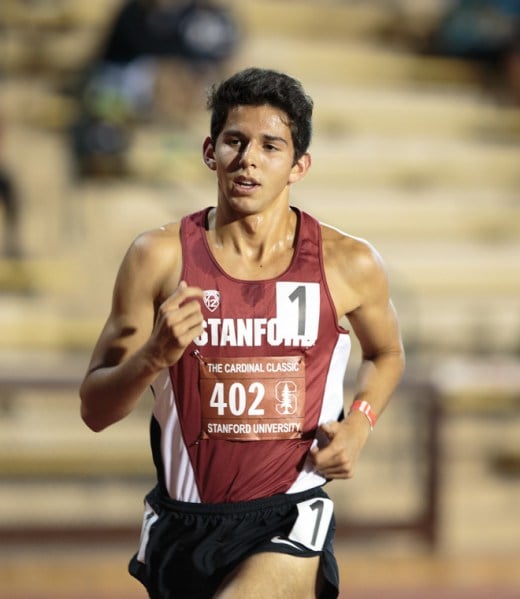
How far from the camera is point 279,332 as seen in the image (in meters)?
3.27

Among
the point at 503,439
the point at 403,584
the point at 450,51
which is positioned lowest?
the point at 403,584

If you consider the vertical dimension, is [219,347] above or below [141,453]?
above

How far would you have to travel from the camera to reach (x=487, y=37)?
11.3 meters

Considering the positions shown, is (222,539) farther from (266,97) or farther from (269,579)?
(266,97)

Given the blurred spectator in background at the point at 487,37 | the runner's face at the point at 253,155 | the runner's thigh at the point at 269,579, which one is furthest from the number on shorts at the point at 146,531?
the blurred spectator in background at the point at 487,37

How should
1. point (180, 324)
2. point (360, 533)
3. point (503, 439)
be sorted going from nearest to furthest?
point (180, 324) → point (360, 533) → point (503, 439)

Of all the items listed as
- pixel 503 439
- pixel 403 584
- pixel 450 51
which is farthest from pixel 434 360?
pixel 450 51

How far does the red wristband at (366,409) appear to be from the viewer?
11.2 feet

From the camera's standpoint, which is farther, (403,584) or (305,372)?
(403,584)

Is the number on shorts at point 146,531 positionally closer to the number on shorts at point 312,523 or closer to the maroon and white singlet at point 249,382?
the maroon and white singlet at point 249,382

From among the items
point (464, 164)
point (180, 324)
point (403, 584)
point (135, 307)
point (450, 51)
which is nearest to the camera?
point (180, 324)

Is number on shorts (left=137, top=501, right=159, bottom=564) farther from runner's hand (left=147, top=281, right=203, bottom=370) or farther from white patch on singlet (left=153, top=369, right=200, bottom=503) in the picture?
runner's hand (left=147, top=281, right=203, bottom=370)

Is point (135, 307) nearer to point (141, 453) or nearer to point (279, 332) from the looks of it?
point (279, 332)

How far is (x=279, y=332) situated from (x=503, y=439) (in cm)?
558
